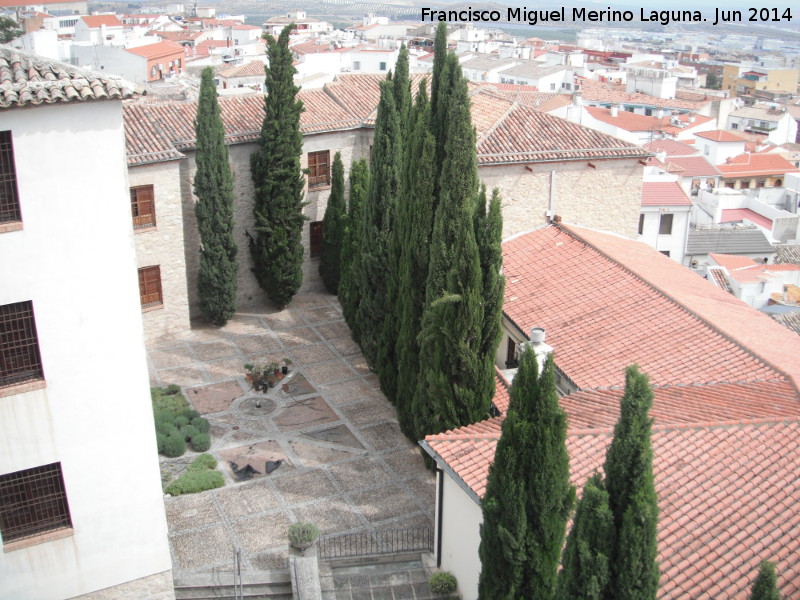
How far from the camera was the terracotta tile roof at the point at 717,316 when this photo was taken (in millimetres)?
17125

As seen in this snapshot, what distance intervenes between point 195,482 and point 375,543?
4379 mm

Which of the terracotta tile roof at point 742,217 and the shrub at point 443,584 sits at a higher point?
the shrub at point 443,584

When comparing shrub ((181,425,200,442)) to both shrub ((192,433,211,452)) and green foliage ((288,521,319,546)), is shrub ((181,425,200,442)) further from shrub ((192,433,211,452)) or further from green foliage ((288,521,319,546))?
green foliage ((288,521,319,546))

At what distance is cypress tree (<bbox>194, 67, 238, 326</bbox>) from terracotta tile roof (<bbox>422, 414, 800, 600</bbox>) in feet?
44.1

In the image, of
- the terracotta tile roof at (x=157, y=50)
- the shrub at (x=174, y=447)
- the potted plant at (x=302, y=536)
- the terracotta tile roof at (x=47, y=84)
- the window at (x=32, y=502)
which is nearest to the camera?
the terracotta tile roof at (x=47, y=84)

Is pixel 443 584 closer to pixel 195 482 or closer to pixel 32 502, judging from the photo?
pixel 195 482

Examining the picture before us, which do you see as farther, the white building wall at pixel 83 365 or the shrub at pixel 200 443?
the shrub at pixel 200 443

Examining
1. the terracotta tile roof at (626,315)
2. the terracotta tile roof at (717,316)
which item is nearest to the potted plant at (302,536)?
the terracotta tile roof at (626,315)

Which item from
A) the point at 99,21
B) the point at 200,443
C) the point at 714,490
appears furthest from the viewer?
the point at 99,21

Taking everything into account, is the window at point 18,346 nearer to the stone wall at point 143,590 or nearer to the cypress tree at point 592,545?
the stone wall at point 143,590

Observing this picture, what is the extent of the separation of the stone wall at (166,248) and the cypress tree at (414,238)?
341 inches

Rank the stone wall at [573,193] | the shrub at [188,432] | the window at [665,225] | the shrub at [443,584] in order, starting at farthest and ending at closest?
the window at [665,225], the stone wall at [573,193], the shrub at [188,432], the shrub at [443,584]

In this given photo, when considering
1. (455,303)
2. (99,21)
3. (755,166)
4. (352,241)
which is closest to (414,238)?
(455,303)

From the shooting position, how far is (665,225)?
38.3m
